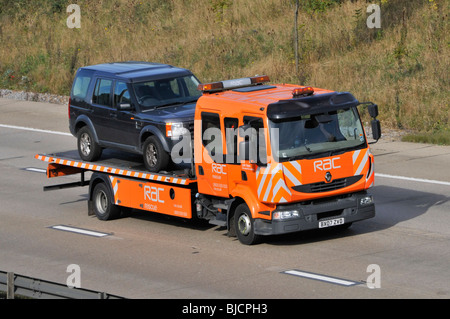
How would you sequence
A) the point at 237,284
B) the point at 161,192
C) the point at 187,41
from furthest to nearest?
1. the point at 187,41
2. the point at 161,192
3. the point at 237,284

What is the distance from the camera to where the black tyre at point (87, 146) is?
1786 centimetres

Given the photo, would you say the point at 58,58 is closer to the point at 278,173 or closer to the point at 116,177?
the point at 116,177

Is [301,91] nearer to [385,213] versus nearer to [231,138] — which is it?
[231,138]

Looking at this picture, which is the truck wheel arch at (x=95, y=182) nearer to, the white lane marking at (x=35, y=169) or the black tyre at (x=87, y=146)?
the black tyre at (x=87, y=146)

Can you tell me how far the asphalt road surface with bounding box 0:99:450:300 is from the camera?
12523mm

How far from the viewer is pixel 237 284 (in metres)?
12.7

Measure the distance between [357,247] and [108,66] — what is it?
663 cm

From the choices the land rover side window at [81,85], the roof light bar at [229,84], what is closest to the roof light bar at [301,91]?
the roof light bar at [229,84]

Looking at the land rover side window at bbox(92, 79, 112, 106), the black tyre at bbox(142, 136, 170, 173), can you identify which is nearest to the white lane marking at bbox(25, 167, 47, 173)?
the land rover side window at bbox(92, 79, 112, 106)

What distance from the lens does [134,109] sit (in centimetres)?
1695

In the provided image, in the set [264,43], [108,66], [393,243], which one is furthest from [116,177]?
[264,43]

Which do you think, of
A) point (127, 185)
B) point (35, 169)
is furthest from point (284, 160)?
point (35, 169)

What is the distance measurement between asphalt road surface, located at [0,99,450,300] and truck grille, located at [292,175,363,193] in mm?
927

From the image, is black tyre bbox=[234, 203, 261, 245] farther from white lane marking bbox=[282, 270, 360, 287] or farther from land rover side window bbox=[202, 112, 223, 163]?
white lane marking bbox=[282, 270, 360, 287]
